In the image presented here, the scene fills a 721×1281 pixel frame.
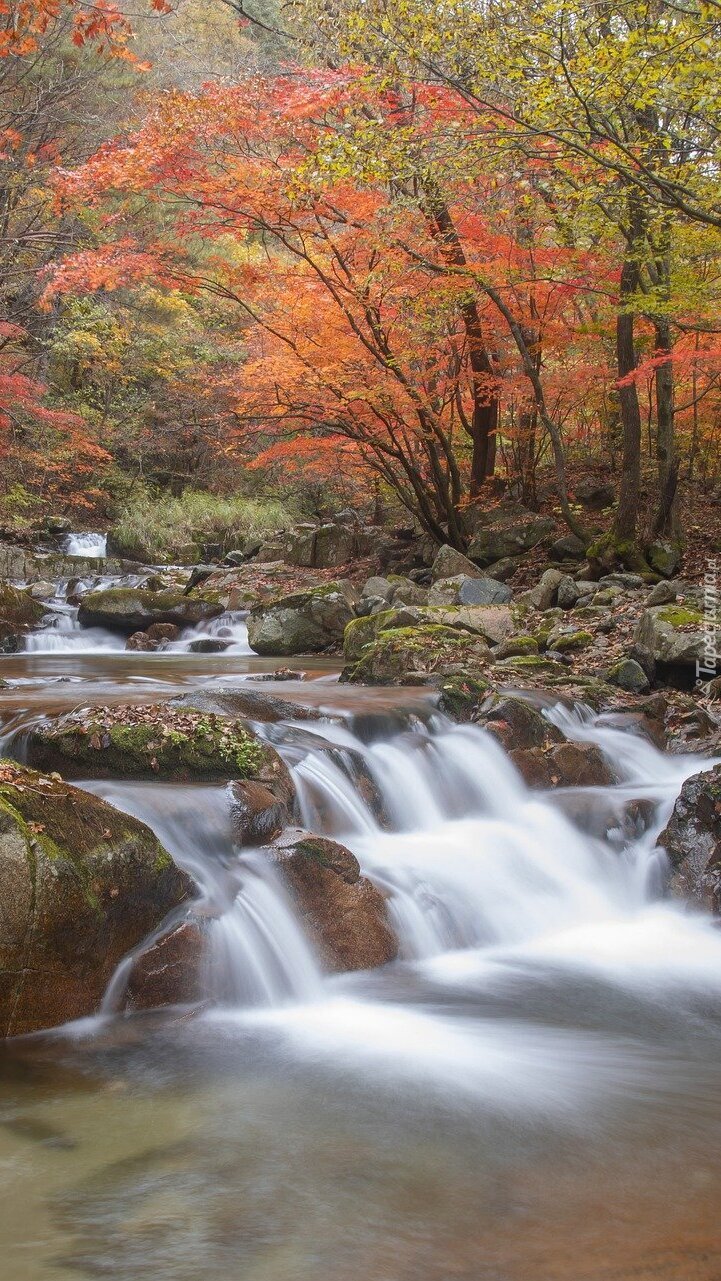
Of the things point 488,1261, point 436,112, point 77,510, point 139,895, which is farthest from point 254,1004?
point 77,510

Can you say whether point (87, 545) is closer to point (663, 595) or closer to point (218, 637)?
point (218, 637)

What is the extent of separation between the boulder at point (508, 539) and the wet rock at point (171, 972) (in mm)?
12502

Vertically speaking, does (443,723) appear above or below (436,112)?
below

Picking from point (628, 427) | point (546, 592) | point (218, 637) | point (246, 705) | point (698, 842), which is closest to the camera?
point (698, 842)

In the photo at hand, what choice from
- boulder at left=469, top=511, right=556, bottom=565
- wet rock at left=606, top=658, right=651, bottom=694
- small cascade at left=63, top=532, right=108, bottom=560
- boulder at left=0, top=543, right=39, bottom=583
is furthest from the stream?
small cascade at left=63, top=532, right=108, bottom=560

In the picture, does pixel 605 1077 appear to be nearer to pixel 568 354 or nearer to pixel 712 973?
pixel 712 973

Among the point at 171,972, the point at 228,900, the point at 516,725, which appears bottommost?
the point at 171,972

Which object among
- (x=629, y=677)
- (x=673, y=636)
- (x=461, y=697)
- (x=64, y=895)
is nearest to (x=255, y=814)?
(x=64, y=895)

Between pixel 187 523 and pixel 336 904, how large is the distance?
71.5 ft

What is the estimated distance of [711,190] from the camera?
8.06m

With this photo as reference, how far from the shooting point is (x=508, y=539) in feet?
53.7

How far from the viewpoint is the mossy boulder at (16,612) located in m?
14.4

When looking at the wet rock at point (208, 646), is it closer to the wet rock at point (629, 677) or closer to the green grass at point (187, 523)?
the wet rock at point (629, 677)

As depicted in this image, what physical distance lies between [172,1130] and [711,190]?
336 inches
